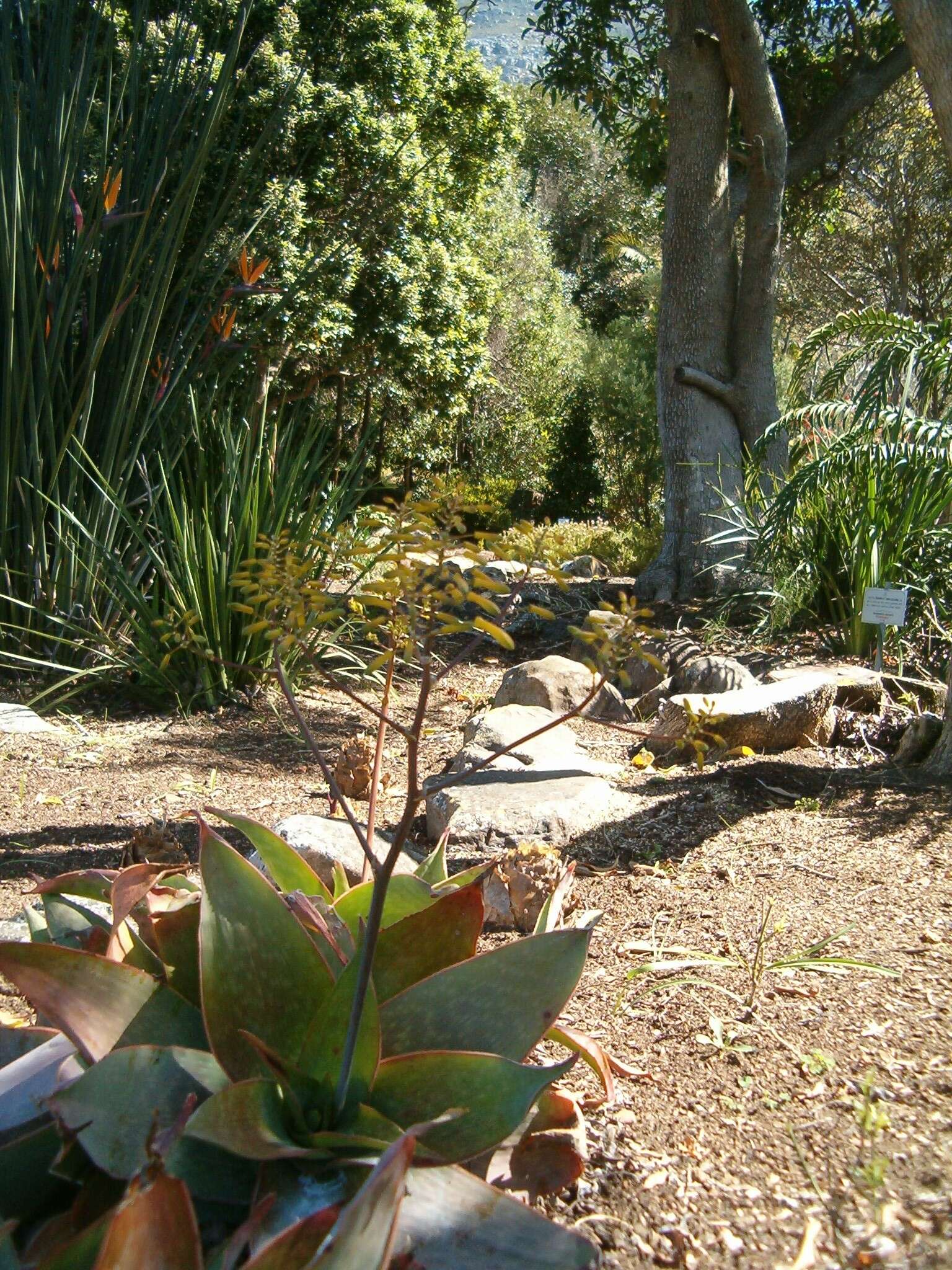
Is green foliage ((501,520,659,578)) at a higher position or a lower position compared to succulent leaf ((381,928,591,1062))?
higher

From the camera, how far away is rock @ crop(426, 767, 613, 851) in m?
3.02

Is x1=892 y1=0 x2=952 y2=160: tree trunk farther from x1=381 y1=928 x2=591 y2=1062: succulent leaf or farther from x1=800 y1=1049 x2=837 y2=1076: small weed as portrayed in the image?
x1=381 y1=928 x2=591 y2=1062: succulent leaf

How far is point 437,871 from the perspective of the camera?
2031 millimetres

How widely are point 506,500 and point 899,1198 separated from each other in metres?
15.9

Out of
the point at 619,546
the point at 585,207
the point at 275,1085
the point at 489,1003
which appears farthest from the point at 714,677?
the point at 585,207

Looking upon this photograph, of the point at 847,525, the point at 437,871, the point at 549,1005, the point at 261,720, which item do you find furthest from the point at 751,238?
the point at 549,1005

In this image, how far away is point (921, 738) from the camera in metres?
3.76

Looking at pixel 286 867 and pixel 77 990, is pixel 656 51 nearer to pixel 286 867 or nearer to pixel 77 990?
pixel 286 867

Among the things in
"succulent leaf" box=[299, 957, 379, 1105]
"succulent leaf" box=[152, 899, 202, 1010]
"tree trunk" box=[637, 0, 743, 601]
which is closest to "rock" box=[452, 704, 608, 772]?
"succulent leaf" box=[152, 899, 202, 1010]

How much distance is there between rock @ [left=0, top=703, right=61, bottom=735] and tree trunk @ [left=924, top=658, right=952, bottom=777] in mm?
3294

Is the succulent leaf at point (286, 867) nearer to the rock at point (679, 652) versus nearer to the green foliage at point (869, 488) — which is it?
the green foliage at point (869, 488)

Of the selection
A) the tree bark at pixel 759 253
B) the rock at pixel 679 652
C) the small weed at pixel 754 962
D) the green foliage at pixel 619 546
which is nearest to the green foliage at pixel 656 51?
the tree bark at pixel 759 253

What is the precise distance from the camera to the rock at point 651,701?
5.17m

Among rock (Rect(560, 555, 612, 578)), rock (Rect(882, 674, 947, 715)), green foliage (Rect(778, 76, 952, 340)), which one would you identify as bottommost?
rock (Rect(882, 674, 947, 715))
